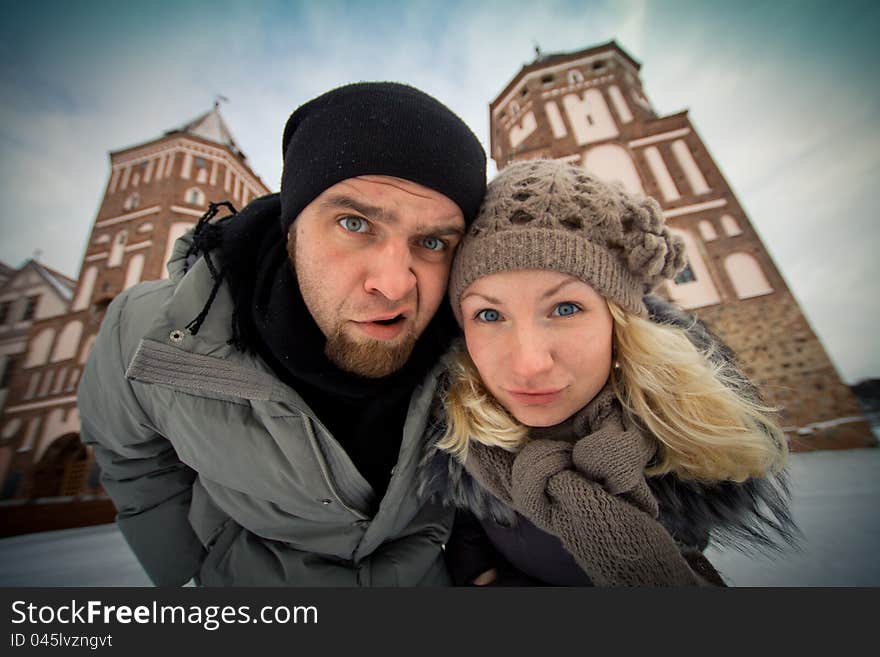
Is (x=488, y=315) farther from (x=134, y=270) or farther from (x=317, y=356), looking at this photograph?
(x=134, y=270)

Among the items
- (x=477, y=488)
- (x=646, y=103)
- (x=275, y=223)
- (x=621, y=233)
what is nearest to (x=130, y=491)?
(x=275, y=223)

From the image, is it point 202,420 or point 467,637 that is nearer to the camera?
point 467,637

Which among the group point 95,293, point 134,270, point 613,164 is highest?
point 613,164

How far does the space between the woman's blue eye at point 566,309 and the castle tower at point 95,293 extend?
24.8ft

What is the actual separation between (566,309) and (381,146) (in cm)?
69

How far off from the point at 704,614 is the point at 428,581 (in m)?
0.79

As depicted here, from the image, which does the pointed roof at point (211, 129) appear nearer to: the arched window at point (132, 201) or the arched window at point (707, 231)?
the arched window at point (132, 201)

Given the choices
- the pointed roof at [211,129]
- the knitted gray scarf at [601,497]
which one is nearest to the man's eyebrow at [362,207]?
the knitted gray scarf at [601,497]

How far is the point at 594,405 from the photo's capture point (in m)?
0.80

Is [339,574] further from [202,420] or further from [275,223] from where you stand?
[275,223]

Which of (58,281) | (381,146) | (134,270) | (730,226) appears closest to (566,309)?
(381,146)

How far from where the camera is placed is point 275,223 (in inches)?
46.1

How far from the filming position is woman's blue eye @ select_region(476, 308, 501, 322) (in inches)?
33.0

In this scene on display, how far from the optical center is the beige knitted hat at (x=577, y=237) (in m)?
0.76
